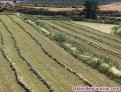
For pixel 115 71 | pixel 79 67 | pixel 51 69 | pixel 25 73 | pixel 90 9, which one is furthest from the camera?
pixel 90 9

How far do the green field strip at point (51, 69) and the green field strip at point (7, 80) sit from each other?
2547 millimetres

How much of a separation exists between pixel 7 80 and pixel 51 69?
17.5ft

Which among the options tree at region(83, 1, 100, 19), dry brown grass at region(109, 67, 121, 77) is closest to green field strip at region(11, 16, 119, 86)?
dry brown grass at region(109, 67, 121, 77)

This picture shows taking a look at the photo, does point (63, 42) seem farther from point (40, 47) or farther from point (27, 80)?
point (27, 80)

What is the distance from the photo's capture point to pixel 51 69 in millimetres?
29438

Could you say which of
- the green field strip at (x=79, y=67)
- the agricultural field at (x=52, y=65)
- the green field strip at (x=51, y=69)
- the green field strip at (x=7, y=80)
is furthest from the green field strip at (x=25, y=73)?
the green field strip at (x=79, y=67)

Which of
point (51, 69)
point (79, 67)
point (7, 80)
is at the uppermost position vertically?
point (7, 80)

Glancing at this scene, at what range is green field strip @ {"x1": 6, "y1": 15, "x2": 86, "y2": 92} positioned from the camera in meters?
24.7

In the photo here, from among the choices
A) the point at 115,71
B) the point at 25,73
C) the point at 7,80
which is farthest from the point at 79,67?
the point at 7,80

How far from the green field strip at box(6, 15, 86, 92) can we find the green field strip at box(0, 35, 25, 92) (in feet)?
8.36

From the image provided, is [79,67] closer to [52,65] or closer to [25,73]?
[52,65]

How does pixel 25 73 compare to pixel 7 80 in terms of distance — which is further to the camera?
pixel 25 73

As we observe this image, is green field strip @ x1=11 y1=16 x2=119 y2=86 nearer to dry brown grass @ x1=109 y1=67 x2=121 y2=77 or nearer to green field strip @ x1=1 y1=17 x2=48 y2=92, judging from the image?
dry brown grass @ x1=109 y1=67 x2=121 y2=77

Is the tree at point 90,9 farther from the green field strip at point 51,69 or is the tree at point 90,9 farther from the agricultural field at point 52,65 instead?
the green field strip at point 51,69
